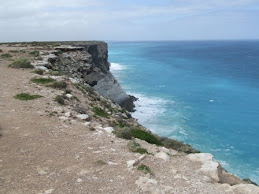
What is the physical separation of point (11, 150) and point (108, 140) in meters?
3.26

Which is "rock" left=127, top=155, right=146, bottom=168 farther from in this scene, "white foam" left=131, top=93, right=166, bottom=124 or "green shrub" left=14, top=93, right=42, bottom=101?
"white foam" left=131, top=93, right=166, bottom=124

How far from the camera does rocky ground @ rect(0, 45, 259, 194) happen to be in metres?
6.91

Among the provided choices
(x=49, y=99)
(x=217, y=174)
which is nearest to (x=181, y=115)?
(x=49, y=99)

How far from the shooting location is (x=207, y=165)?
8.30 metres

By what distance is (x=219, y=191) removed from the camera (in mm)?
7066

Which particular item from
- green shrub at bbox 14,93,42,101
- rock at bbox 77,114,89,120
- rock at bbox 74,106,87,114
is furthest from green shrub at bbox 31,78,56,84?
rock at bbox 77,114,89,120

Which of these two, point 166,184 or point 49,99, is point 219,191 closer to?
point 166,184

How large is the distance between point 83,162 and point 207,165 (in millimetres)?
3845

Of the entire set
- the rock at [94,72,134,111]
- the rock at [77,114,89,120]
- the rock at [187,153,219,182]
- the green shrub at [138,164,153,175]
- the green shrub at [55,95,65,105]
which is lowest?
the rock at [94,72,134,111]

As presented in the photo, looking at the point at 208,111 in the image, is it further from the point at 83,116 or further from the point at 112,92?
the point at 83,116

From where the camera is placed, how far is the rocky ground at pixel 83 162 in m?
6.91

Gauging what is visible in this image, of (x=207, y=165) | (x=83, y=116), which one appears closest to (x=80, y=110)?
(x=83, y=116)

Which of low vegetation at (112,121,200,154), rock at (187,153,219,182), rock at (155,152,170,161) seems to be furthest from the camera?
low vegetation at (112,121,200,154)

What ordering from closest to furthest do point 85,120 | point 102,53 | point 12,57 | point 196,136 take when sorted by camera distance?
1. point 85,120
2. point 12,57
3. point 196,136
4. point 102,53
